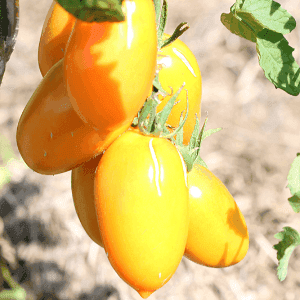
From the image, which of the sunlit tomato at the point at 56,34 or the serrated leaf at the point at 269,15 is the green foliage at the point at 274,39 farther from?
the sunlit tomato at the point at 56,34

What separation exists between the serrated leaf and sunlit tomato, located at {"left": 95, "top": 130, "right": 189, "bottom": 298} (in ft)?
0.63

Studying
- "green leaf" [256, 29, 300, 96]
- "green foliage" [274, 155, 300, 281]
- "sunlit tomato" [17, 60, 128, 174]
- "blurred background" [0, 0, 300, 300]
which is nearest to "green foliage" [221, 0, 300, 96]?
"green leaf" [256, 29, 300, 96]

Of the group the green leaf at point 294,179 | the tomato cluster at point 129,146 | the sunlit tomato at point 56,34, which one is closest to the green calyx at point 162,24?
the tomato cluster at point 129,146

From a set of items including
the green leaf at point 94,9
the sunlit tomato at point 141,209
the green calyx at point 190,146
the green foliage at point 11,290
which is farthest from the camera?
the green foliage at point 11,290

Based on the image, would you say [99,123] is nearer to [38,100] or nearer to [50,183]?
[38,100]

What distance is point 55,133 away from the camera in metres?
0.42

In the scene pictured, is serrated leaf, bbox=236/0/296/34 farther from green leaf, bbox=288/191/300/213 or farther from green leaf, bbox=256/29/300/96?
green leaf, bbox=288/191/300/213

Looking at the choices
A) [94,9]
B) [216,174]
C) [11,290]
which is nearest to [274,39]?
[94,9]

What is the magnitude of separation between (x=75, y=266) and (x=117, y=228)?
31.0 inches

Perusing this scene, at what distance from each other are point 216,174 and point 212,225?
763 millimetres

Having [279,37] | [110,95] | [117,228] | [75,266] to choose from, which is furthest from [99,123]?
[75,266]

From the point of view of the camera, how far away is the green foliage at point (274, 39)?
1.37ft

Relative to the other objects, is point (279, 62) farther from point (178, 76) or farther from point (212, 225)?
point (212, 225)

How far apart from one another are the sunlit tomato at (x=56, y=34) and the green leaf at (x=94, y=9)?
202mm
